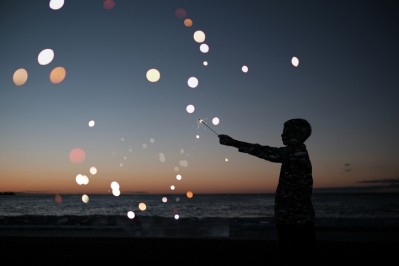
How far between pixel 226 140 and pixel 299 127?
76 centimetres

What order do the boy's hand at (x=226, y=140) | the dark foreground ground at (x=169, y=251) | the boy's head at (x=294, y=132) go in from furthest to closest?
the dark foreground ground at (x=169, y=251) < the boy's hand at (x=226, y=140) < the boy's head at (x=294, y=132)

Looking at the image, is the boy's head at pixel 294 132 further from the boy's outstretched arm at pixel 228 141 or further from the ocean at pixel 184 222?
the ocean at pixel 184 222

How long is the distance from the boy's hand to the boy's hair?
567 millimetres

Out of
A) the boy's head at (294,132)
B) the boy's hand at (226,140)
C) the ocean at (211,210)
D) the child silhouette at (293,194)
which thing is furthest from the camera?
the ocean at (211,210)

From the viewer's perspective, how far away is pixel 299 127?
4.03 m

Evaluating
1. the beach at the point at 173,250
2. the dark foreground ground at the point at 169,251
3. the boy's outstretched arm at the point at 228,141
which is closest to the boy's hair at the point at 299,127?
the boy's outstretched arm at the point at 228,141

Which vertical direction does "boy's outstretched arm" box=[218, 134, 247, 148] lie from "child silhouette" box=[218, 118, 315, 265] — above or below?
above

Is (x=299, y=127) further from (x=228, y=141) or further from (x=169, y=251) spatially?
(x=169, y=251)

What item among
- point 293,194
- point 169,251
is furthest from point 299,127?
point 169,251

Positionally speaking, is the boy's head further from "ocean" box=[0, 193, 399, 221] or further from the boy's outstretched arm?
"ocean" box=[0, 193, 399, 221]

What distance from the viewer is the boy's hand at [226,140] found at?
4.16m

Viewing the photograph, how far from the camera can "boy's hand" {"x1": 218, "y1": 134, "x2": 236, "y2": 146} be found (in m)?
4.16

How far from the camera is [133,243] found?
33.7 feet

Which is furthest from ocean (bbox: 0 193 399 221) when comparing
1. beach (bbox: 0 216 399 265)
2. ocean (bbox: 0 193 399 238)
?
beach (bbox: 0 216 399 265)
